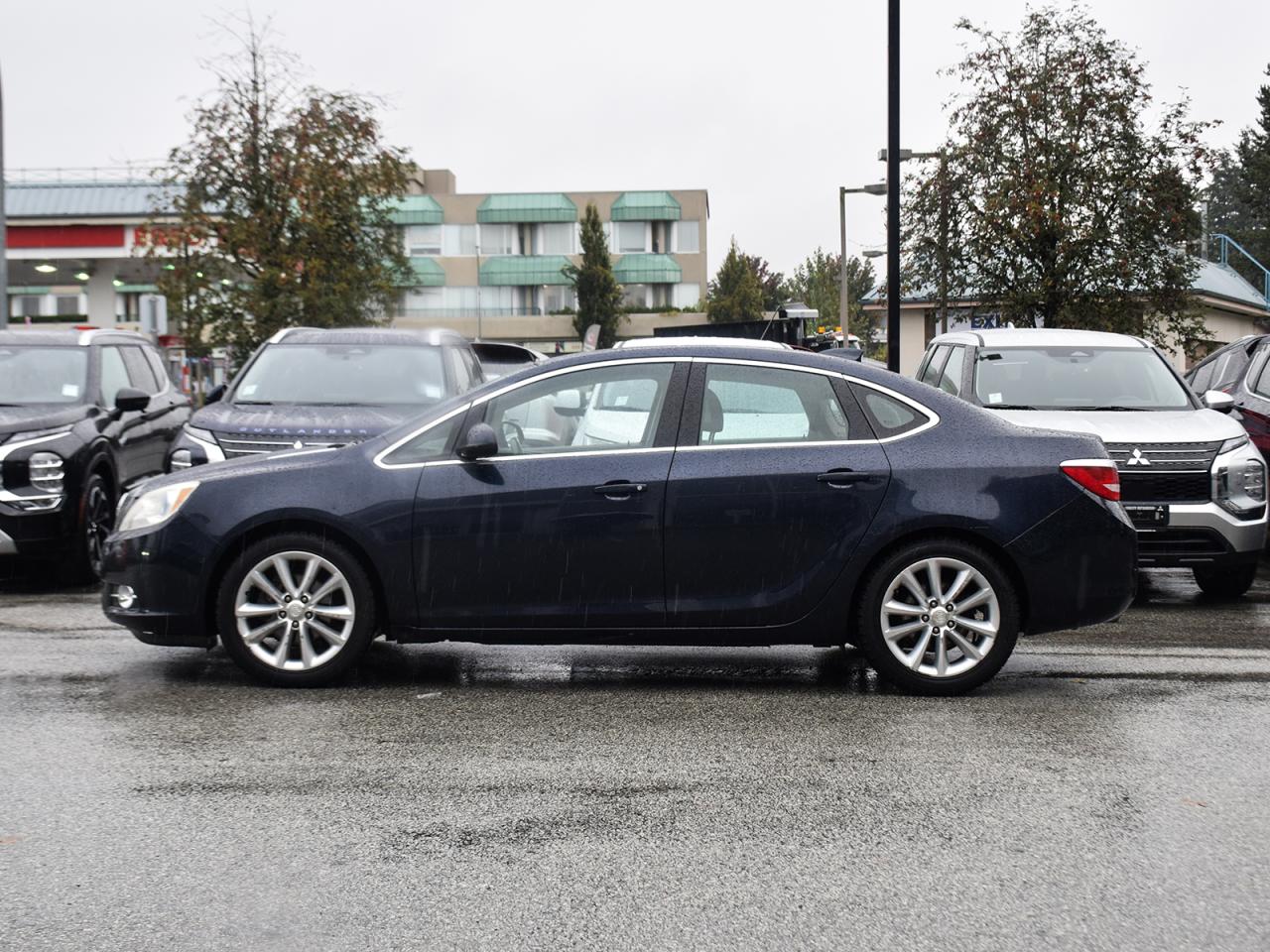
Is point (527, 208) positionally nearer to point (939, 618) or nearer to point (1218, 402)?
point (1218, 402)

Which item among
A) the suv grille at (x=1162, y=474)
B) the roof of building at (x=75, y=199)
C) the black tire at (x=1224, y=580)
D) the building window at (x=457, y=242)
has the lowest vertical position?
the black tire at (x=1224, y=580)

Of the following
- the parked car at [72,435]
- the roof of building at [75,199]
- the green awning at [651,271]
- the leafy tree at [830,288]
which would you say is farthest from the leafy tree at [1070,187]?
the green awning at [651,271]

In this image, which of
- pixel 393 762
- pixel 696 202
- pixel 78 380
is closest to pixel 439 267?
pixel 696 202

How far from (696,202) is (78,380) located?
267 ft

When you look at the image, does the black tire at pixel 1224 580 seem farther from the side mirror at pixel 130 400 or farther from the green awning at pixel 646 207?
the green awning at pixel 646 207

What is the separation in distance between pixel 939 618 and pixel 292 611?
3030mm

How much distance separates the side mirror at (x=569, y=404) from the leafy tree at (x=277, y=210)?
16184mm

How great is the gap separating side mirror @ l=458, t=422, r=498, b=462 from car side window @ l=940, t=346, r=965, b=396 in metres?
5.40

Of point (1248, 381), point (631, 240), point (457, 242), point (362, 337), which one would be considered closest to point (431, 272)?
point (457, 242)

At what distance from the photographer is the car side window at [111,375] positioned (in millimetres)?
12078

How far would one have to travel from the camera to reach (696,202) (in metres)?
91.1

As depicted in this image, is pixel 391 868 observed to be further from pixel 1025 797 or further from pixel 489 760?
pixel 1025 797

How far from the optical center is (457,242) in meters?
92.6

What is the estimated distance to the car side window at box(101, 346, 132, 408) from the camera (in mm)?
12078
